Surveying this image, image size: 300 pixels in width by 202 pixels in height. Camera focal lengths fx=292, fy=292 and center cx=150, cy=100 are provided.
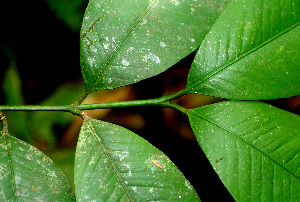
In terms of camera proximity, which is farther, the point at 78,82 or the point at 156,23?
the point at 78,82

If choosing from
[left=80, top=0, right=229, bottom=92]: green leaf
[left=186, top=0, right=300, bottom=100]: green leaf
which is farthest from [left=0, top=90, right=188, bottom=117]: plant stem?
[left=186, top=0, right=300, bottom=100]: green leaf

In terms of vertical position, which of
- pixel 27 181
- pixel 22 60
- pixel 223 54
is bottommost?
pixel 27 181

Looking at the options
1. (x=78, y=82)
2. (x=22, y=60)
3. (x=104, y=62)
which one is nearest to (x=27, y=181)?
(x=104, y=62)

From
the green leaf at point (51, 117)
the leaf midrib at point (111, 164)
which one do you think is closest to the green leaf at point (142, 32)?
the leaf midrib at point (111, 164)

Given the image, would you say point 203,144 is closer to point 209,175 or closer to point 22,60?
point 209,175

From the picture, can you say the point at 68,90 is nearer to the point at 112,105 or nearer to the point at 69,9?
Answer: the point at 69,9

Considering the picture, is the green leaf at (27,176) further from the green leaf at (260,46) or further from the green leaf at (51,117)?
the green leaf at (51,117)

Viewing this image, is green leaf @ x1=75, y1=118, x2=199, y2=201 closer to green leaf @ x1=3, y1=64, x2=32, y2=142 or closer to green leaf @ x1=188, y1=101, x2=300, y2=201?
green leaf @ x1=188, y1=101, x2=300, y2=201
